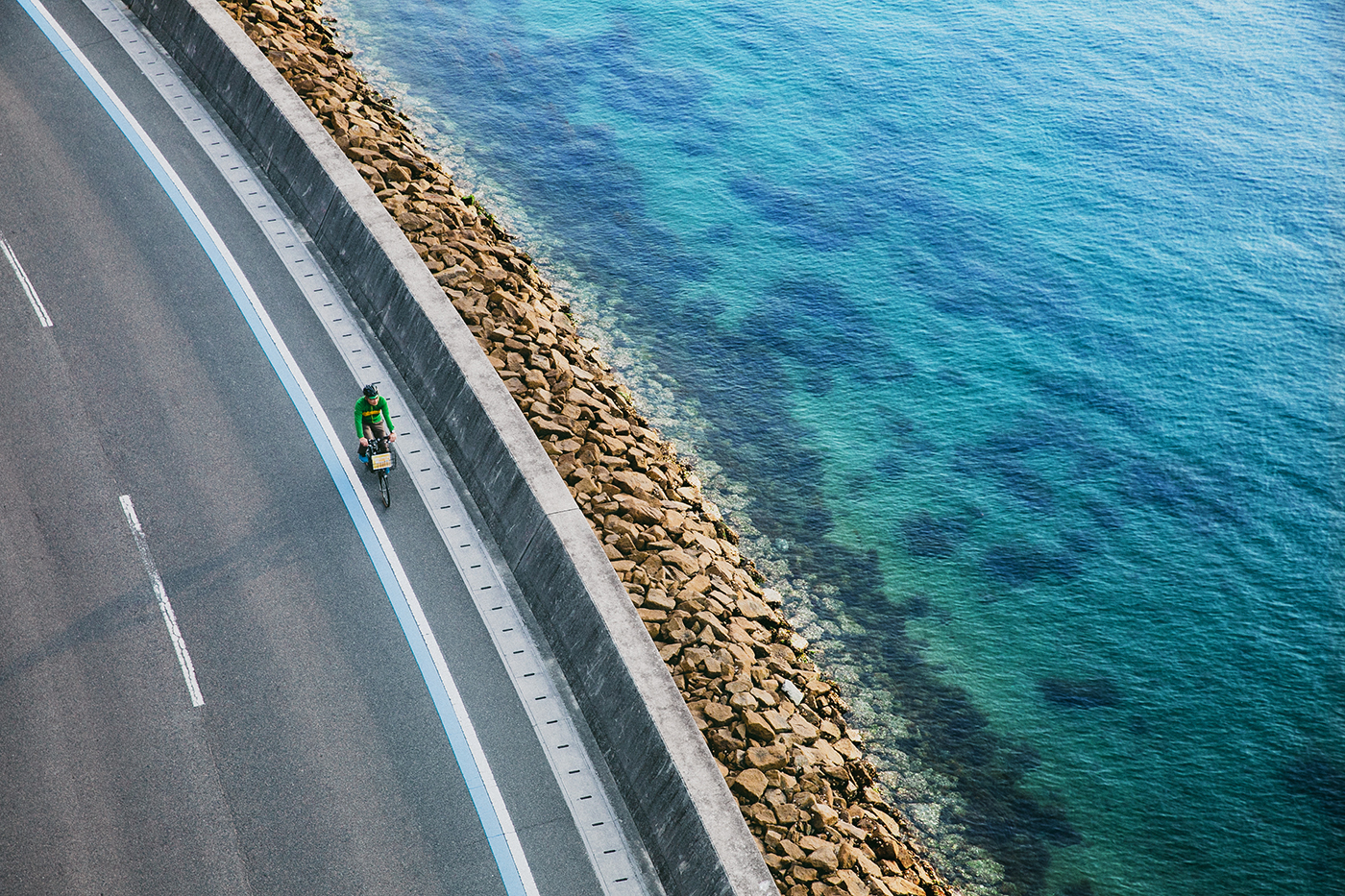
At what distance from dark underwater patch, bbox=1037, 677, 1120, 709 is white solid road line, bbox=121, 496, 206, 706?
12.6 metres

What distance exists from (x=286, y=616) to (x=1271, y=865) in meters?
14.0

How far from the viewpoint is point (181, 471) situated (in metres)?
14.0

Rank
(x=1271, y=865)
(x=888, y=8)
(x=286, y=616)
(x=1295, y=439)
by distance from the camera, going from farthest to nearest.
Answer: (x=888, y=8), (x=1295, y=439), (x=1271, y=865), (x=286, y=616)

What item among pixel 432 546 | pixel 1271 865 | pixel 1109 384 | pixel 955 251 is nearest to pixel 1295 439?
pixel 1109 384

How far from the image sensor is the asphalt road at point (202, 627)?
34.6 feet

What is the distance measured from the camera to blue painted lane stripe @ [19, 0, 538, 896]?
35.9 ft

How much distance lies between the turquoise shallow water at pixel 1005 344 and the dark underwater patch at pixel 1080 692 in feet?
0.18


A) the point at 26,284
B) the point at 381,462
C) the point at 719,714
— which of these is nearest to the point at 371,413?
the point at 381,462

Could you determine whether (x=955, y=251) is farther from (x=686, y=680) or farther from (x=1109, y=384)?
(x=686, y=680)

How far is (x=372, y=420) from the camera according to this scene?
13648 mm

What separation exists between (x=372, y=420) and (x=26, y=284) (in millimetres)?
6936

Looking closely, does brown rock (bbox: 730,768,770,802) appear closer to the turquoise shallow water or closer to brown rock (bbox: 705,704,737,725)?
brown rock (bbox: 705,704,737,725)

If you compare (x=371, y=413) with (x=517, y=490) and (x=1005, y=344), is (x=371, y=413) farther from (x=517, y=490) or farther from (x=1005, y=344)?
(x=1005, y=344)

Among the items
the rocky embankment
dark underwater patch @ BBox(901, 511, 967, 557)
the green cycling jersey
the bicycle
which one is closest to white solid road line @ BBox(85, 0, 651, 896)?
the bicycle
